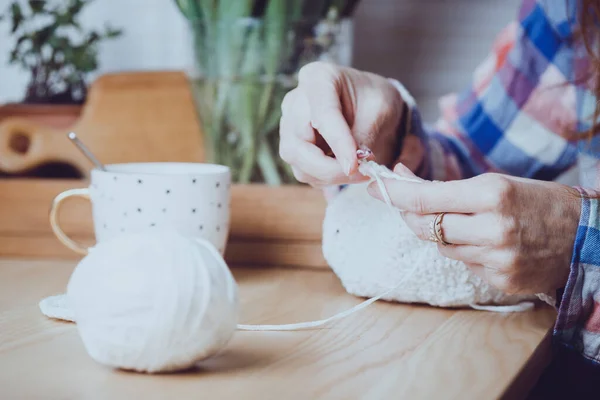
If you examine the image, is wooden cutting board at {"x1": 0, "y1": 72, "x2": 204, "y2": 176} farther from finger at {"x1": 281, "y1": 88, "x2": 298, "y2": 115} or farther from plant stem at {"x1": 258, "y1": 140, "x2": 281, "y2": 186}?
finger at {"x1": 281, "y1": 88, "x2": 298, "y2": 115}

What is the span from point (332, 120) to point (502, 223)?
149 mm

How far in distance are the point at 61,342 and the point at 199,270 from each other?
0.45 feet

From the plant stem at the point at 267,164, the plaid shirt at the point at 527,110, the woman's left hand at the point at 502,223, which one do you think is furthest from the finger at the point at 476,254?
the plant stem at the point at 267,164

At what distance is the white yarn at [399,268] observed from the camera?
0.56 meters

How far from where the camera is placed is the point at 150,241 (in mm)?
396

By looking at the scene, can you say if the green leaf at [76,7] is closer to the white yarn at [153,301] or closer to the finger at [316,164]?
the finger at [316,164]

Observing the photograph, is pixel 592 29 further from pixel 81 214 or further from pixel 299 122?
pixel 81 214

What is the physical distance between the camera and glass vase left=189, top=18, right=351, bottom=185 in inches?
33.7

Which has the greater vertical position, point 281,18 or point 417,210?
point 281,18

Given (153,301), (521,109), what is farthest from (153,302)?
(521,109)

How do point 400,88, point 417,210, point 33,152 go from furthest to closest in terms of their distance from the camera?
point 33,152, point 400,88, point 417,210

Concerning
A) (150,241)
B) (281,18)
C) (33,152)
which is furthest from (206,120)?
(150,241)

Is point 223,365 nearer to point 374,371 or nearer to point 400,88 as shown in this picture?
point 374,371

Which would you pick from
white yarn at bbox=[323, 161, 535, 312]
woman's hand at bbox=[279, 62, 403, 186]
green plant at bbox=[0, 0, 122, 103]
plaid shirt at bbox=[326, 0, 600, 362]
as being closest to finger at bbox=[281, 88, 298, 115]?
woman's hand at bbox=[279, 62, 403, 186]
